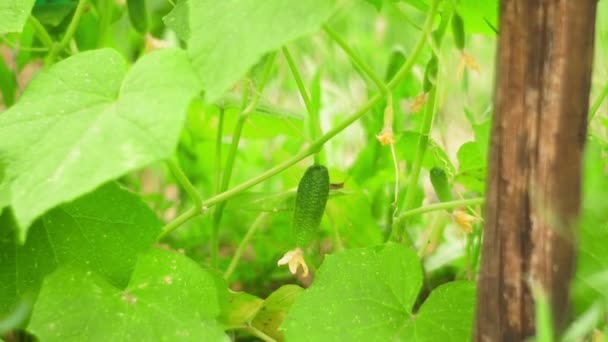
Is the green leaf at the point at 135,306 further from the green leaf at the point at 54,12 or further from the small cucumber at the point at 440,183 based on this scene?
the green leaf at the point at 54,12

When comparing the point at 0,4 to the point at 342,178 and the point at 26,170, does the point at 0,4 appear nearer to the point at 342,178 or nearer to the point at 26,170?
the point at 26,170

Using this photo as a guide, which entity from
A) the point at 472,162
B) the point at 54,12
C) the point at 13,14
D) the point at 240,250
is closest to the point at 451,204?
the point at 472,162

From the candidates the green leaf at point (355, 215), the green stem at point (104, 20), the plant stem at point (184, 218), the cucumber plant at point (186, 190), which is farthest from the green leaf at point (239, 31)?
the green leaf at point (355, 215)

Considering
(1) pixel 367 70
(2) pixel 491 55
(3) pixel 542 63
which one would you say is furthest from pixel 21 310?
(2) pixel 491 55

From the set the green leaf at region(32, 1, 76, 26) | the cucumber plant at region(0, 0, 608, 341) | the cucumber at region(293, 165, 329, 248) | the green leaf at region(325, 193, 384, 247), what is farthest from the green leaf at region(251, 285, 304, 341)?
the green leaf at region(32, 1, 76, 26)

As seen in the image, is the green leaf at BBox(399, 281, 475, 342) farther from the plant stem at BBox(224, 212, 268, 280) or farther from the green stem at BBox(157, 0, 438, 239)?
the plant stem at BBox(224, 212, 268, 280)

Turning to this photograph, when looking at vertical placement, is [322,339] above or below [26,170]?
below

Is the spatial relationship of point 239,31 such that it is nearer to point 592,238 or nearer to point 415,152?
point 592,238
